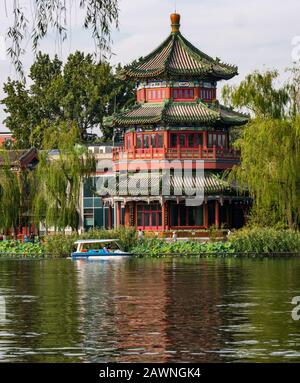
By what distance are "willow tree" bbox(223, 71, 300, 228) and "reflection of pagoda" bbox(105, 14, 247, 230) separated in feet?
25.1

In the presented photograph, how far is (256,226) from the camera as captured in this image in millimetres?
63125

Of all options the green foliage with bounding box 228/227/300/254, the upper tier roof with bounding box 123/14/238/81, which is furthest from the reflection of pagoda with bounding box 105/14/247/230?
the green foliage with bounding box 228/227/300/254

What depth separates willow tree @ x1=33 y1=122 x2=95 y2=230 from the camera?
67500 millimetres

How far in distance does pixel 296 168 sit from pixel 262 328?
32970 mm

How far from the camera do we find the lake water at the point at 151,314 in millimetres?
24750

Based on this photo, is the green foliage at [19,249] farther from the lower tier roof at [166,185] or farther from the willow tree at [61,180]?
the lower tier roof at [166,185]

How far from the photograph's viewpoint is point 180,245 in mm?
64500

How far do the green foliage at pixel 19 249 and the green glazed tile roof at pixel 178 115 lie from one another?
9946 mm

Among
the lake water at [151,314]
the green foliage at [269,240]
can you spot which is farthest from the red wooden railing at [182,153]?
the lake water at [151,314]

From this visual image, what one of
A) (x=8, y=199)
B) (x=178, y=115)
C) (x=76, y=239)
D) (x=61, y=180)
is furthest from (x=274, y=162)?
(x=8, y=199)

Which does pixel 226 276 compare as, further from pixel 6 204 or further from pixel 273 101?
pixel 6 204

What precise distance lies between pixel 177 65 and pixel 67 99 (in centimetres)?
2762

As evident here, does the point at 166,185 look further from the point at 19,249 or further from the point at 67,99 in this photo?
the point at 67,99
